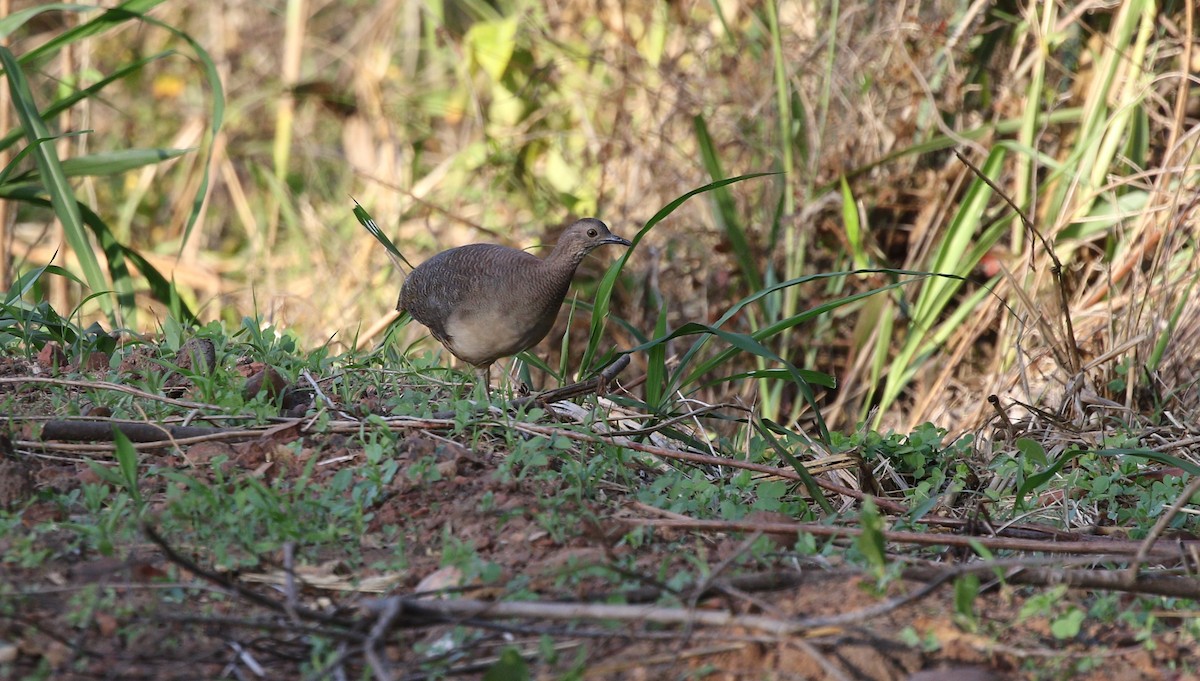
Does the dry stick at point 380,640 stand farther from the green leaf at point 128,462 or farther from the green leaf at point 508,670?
the green leaf at point 128,462

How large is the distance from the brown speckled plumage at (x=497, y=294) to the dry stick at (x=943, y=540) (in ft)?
5.63

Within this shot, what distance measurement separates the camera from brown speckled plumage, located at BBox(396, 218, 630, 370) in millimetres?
4094

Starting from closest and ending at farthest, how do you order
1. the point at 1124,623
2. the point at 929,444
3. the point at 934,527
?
the point at 1124,623
the point at 934,527
the point at 929,444

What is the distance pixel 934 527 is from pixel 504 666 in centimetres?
132

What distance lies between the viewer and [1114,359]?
4012 millimetres

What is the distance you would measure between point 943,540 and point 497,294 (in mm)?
2102

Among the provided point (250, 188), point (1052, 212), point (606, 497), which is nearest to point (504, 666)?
point (606, 497)

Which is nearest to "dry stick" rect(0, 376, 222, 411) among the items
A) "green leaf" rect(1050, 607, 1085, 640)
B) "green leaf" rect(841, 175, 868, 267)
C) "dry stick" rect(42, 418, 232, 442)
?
"dry stick" rect(42, 418, 232, 442)

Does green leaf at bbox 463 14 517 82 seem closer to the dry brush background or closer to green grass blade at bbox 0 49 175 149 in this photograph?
the dry brush background

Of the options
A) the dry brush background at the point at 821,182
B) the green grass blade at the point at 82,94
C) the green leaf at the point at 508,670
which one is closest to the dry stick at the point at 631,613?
the green leaf at the point at 508,670

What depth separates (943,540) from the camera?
7.74 ft

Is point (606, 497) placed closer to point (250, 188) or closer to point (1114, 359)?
point (1114, 359)

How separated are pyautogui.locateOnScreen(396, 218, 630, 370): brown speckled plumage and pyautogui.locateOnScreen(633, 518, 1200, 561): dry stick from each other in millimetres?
1716

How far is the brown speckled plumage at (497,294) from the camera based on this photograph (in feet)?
13.4
